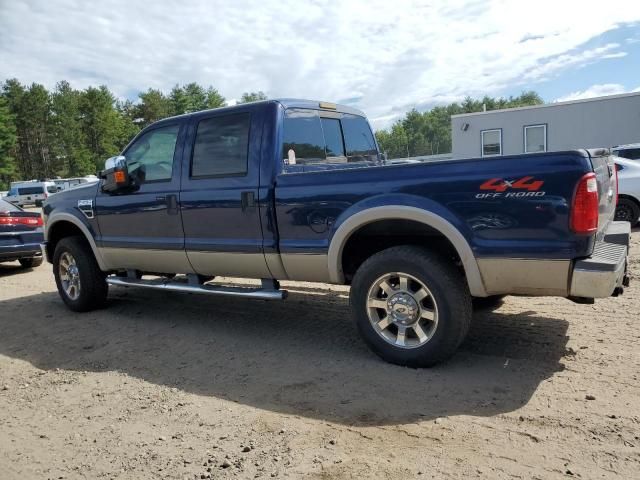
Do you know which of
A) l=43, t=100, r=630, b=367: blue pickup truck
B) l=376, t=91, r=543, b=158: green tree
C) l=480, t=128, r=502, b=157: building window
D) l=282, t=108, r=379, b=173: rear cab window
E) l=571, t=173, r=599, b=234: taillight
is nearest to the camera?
l=571, t=173, r=599, b=234: taillight

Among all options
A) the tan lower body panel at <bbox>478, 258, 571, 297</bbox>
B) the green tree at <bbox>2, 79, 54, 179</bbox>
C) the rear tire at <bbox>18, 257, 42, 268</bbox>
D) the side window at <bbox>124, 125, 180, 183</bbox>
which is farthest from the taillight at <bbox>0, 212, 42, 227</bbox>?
the green tree at <bbox>2, 79, 54, 179</bbox>

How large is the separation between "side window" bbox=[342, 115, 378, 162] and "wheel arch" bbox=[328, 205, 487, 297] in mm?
1787

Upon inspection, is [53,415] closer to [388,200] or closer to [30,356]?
[30,356]

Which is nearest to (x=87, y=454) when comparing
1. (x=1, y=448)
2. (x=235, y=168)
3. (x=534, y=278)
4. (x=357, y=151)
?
(x=1, y=448)

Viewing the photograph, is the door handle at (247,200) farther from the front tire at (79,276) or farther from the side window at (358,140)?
the front tire at (79,276)

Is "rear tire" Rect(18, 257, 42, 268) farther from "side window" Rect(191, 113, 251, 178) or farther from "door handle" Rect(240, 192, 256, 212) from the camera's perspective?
"door handle" Rect(240, 192, 256, 212)

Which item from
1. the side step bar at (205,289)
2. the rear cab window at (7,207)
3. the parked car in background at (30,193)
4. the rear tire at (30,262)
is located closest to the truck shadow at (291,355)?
the side step bar at (205,289)

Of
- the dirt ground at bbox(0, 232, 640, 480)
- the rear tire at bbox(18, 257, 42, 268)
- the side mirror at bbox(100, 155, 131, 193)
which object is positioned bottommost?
the dirt ground at bbox(0, 232, 640, 480)

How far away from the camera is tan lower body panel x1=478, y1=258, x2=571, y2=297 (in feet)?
11.0

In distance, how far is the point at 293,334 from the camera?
498cm

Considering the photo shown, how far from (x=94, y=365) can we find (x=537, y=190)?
12.4ft

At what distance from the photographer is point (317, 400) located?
354cm

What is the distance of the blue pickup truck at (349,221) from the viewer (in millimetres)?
3336

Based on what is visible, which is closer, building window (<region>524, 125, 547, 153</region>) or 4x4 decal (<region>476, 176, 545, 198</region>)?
4x4 decal (<region>476, 176, 545, 198</region>)
